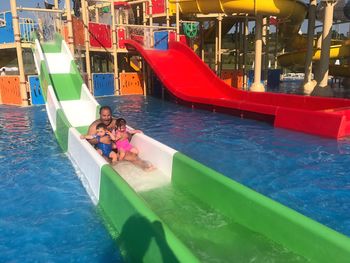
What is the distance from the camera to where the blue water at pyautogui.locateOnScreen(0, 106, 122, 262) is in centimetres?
294

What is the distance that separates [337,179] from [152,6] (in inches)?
513

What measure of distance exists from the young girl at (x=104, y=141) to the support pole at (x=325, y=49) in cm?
853

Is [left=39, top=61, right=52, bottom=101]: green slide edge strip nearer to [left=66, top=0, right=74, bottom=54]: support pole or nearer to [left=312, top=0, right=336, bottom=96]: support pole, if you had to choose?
[left=66, top=0, right=74, bottom=54]: support pole

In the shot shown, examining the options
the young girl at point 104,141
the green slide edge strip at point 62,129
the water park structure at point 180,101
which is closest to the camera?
the water park structure at point 180,101

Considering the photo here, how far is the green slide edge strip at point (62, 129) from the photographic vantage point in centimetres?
573

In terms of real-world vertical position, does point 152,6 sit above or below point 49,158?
above

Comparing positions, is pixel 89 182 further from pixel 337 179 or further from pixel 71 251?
pixel 337 179

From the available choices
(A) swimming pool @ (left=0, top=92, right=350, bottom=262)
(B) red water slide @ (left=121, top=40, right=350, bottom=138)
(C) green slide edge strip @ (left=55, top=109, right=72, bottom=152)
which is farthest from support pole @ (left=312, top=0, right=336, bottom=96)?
(C) green slide edge strip @ (left=55, top=109, right=72, bottom=152)

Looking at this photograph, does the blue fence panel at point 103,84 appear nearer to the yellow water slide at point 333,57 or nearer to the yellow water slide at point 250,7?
the yellow water slide at point 250,7

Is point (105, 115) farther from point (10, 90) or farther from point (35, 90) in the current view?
point (10, 90)

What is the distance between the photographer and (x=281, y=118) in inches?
312

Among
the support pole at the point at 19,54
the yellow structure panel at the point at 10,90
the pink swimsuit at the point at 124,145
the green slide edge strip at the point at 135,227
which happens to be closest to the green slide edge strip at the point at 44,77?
the support pole at the point at 19,54

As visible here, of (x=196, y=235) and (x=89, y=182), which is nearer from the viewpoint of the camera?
(x=196, y=235)

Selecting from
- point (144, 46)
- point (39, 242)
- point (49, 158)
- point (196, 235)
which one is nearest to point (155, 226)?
point (196, 235)
